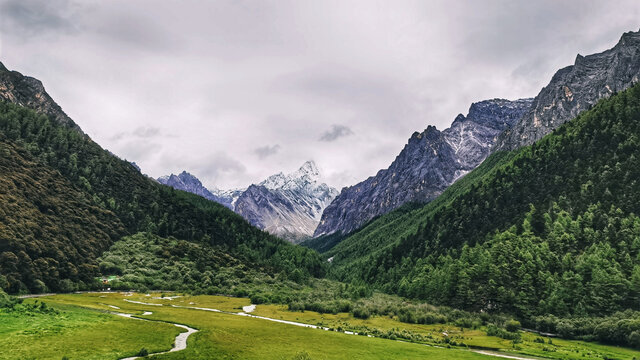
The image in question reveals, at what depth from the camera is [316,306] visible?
126m

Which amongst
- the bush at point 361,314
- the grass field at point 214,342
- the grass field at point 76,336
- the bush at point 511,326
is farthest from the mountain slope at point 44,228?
the bush at point 511,326

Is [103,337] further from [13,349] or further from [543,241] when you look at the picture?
[543,241]

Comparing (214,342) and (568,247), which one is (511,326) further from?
(214,342)

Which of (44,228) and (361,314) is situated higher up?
(44,228)

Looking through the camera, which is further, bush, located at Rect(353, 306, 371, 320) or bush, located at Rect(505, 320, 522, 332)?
bush, located at Rect(353, 306, 371, 320)

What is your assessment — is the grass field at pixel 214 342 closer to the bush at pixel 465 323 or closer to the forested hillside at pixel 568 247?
the bush at pixel 465 323

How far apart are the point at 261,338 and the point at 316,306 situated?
64.0 metres

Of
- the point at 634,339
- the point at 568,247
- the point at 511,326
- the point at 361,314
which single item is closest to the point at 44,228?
the point at 361,314

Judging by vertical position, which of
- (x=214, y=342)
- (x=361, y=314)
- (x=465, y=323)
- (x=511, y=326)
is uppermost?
(x=511, y=326)

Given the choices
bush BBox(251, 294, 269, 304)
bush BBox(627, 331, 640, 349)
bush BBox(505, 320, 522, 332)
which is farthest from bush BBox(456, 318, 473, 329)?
bush BBox(251, 294, 269, 304)

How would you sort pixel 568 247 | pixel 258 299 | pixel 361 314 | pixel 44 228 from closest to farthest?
pixel 361 314
pixel 258 299
pixel 44 228
pixel 568 247

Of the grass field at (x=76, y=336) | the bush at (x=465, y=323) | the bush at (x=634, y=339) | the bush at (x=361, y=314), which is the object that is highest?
the bush at (x=634, y=339)

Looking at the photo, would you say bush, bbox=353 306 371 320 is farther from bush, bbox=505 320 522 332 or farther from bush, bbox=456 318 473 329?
bush, bbox=505 320 522 332

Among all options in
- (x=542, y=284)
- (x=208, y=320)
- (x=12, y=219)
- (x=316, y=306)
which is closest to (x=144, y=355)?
(x=208, y=320)
